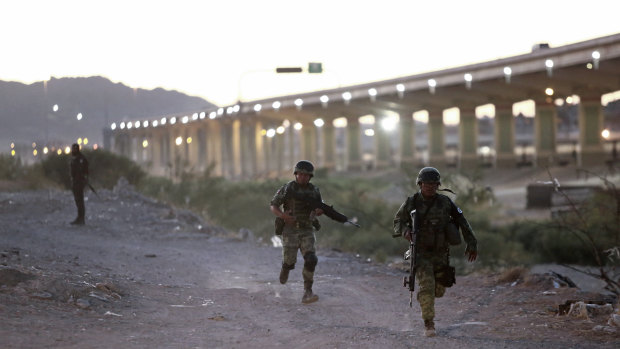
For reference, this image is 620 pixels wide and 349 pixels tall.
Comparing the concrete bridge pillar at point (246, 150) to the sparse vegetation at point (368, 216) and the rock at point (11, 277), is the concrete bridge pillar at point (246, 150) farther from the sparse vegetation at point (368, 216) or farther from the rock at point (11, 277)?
the rock at point (11, 277)

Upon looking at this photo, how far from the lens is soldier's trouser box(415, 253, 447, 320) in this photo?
29.9 ft

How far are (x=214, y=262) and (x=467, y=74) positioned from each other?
39.8 meters

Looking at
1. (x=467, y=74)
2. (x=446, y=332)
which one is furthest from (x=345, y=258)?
(x=467, y=74)

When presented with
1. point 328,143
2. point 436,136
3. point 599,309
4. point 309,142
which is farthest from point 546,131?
point 599,309

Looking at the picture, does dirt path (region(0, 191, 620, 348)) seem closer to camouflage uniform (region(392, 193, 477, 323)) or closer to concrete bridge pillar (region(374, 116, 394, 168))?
camouflage uniform (region(392, 193, 477, 323))

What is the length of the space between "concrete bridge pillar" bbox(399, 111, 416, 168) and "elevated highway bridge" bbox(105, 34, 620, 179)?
0.26 feet

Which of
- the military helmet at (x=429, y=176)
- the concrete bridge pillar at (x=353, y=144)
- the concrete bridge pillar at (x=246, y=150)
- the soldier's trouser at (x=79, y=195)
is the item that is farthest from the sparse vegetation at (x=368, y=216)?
the concrete bridge pillar at (x=246, y=150)

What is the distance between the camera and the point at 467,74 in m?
54.4

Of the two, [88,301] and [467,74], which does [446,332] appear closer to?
[88,301]

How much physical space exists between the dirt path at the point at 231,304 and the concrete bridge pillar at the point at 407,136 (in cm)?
5189

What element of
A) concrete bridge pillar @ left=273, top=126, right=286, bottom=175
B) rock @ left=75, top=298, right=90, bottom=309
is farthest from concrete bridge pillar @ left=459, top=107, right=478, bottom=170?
rock @ left=75, top=298, right=90, bottom=309

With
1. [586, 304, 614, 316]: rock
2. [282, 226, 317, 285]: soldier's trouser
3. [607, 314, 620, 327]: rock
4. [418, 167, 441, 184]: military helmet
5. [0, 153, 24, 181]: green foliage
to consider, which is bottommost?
[586, 304, 614, 316]: rock

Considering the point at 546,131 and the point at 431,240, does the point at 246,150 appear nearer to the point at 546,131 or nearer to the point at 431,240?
the point at 546,131

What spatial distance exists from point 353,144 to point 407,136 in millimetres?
8129
